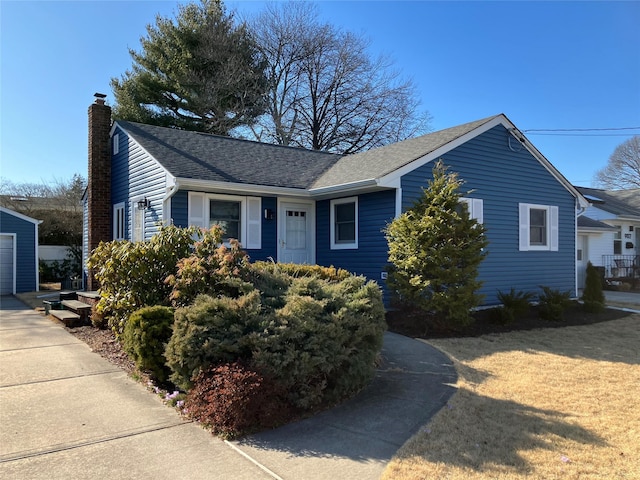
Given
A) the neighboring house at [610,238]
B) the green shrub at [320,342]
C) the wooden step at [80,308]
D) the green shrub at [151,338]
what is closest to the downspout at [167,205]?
the wooden step at [80,308]

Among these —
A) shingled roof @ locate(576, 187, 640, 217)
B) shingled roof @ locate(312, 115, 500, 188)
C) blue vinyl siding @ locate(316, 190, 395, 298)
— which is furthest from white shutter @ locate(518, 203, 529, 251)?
shingled roof @ locate(576, 187, 640, 217)

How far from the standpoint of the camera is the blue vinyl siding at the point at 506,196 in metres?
11.5

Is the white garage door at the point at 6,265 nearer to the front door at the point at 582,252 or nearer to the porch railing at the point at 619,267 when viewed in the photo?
the front door at the point at 582,252

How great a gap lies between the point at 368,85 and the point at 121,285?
2481 centimetres

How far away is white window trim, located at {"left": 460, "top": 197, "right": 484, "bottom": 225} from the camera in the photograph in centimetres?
1132

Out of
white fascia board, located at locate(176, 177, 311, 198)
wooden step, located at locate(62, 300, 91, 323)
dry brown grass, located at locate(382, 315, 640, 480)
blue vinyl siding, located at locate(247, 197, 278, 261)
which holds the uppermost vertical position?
white fascia board, located at locate(176, 177, 311, 198)

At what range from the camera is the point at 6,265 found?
54.4 feet

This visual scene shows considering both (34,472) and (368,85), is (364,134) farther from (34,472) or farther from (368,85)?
(34,472)

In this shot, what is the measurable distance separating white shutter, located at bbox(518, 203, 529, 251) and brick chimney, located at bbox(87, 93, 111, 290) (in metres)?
12.0

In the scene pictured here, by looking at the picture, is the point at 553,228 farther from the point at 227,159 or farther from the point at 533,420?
the point at 533,420

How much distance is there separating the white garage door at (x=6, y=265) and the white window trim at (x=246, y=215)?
10427 mm

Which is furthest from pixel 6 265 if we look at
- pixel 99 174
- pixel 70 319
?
pixel 70 319

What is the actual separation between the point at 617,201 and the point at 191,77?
2393 cm

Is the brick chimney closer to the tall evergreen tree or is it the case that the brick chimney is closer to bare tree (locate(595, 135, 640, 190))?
the tall evergreen tree
